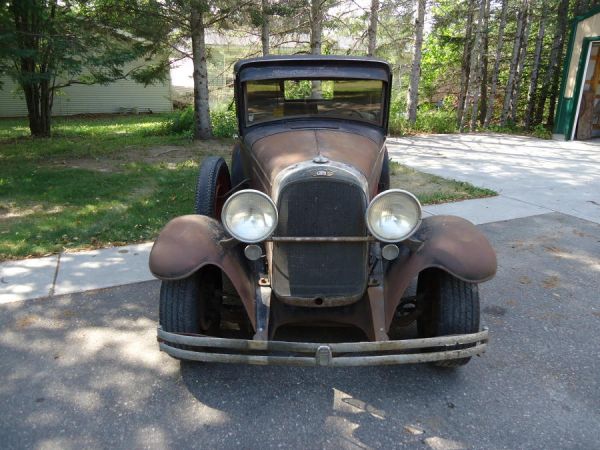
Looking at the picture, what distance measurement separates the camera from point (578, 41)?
36.2ft

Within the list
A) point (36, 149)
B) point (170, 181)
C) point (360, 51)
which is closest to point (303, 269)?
point (170, 181)

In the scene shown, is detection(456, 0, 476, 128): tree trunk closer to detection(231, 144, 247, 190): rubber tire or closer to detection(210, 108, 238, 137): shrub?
detection(210, 108, 238, 137): shrub

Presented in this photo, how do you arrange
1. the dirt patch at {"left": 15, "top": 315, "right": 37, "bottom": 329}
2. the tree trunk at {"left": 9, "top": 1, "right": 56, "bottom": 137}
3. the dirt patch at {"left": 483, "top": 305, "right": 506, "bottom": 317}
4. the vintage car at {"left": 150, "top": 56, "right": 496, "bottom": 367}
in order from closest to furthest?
the vintage car at {"left": 150, "top": 56, "right": 496, "bottom": 367} < the dirt patch at {"left": 15, "top": 315, "right": 37, "bottom": 329} < the dirt patch at {"left": 483, "top": 305, "right": 506, "bottom": 317} < the tree trunk at {"left": 9, "top": 1, "right": 56, "bottom": 137}

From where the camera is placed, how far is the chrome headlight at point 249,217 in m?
2.40

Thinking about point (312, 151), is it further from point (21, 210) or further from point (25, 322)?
point (21, 210)

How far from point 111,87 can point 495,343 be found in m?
20.2

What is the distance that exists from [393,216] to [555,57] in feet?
47.0

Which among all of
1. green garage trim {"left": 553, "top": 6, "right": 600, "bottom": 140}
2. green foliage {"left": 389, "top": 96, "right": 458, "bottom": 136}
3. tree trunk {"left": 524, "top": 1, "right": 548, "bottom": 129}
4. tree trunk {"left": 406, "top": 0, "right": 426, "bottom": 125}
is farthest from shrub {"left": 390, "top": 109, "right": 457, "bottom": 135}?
green garage trim {"left": 553, "top": 6, "right": 600, "bottom": 140}

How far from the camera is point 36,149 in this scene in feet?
31.6

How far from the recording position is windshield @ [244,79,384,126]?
12.6 ft

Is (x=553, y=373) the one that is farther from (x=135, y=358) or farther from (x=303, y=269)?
(x=135, y=358)

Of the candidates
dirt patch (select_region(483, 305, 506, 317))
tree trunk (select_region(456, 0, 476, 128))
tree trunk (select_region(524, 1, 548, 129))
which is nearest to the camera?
dirt patch (select_region(483, 305, 506, 317))

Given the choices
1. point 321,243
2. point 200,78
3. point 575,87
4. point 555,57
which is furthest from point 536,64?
point 321,243

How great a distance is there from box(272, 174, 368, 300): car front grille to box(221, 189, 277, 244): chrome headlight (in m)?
0.10
